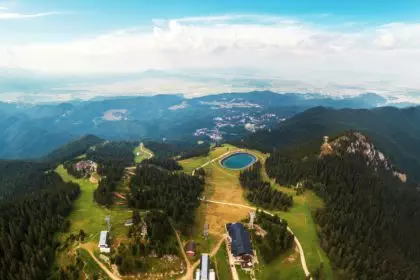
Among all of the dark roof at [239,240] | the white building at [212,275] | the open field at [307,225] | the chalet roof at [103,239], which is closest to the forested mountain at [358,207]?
the open field at [307,225]

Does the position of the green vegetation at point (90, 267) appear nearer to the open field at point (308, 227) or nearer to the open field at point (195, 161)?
the open field at point (308, 227)

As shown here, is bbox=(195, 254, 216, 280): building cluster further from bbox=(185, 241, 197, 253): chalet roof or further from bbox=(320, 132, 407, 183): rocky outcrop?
bbox=(320, 132, 407, 183): rocky outcrop

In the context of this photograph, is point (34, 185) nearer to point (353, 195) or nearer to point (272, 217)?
point (272, 217)

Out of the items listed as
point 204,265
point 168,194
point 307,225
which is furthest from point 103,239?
point 307,225

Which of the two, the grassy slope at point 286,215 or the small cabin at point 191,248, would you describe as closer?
the grassy slope at point 286,215

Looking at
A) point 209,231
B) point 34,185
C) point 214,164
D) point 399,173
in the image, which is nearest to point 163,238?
point 209,231

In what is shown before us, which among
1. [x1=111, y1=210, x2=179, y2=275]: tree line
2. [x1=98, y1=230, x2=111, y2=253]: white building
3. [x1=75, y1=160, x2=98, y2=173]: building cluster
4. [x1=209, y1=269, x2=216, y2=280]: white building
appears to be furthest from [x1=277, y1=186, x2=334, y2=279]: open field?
[x1=75, y1=160, x2=98, y2=173]: building cluster

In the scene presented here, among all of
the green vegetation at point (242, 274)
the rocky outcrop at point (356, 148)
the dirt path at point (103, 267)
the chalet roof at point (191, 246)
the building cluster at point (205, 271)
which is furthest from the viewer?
the rocky outcrop at point (356, 148)
